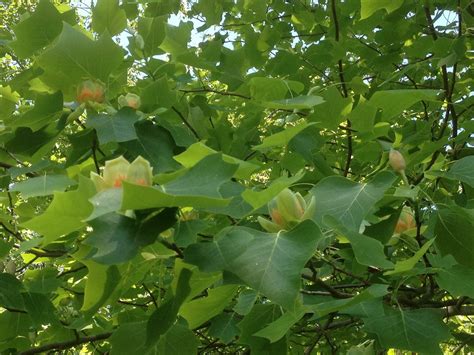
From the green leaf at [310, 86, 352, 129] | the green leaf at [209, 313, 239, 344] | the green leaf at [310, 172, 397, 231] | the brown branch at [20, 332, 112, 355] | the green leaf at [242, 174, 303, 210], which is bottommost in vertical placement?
the brown branch at [20, 332, 112, 355]

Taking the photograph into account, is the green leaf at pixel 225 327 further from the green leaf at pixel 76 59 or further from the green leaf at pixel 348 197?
the green leaf at pixel 76 59

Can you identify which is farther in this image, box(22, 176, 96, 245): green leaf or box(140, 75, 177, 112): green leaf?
box(140, 75, 177, 112): green leaf

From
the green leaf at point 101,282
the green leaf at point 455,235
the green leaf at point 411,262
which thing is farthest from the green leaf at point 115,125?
the green leaf at point 455,235

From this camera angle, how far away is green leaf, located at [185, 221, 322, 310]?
0.84 metres

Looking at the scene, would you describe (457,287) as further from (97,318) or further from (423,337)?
(97,318)

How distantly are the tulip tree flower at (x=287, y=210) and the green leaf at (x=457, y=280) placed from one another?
363mm

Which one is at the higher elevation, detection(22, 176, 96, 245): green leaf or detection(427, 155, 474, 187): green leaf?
detection(22, 176, 96, 245): green leaf

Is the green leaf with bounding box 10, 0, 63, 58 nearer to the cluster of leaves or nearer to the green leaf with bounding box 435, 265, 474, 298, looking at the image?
the cluster of leaves

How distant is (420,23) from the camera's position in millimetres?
2742

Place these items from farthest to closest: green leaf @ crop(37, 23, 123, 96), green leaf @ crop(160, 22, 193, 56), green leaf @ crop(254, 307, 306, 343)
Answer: green leaf @ crop(160, 22, 193, 56) < green leaf @ crop(37, 23, 123, 96) < green leaf @ crop(254, 307, 306, 343)

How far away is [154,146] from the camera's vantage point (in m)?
1.35

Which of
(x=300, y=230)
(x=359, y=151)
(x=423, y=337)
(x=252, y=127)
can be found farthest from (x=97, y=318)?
(x=300, y=230)

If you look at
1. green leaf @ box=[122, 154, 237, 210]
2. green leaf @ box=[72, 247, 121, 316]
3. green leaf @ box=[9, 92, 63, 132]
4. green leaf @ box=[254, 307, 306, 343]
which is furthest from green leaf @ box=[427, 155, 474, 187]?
green leaf @ box=[9, 92, 63, 132]

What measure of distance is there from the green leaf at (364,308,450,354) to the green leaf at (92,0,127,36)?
0.98 meters
